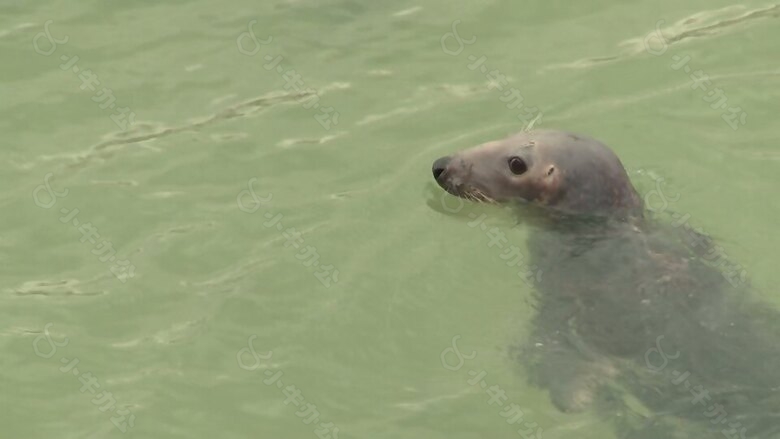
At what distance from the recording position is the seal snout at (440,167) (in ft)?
27.7

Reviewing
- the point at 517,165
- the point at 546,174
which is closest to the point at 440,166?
the point at 517,165

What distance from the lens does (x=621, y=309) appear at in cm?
732

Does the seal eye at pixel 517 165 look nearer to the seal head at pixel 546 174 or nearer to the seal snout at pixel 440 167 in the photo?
the seal head at pixel 546 174

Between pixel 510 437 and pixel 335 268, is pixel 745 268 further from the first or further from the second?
pixel 335 268

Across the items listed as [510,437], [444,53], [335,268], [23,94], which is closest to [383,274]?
[335,268]

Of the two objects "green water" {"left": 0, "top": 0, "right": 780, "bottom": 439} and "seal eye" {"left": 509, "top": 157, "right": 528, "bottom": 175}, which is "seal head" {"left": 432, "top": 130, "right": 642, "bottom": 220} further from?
"green water" {"left": 0, "top": 0, "right": 780, "bottom": 439}

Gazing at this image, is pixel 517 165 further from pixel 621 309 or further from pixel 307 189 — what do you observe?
pixel 307 189

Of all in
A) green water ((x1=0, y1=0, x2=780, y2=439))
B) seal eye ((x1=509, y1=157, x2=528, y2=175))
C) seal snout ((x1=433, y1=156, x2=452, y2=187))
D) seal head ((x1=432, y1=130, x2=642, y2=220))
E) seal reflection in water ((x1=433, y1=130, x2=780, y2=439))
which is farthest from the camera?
seal snout ((x1=433, y1=156, x2=452, y2=187))

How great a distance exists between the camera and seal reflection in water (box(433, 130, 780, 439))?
6.90 meters

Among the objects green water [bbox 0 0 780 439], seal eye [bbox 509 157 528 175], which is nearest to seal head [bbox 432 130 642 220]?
seal eye [bbox 509 157 528 175]

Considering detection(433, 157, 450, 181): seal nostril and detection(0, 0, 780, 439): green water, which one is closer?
detection(0, 0, 780, 439): green water

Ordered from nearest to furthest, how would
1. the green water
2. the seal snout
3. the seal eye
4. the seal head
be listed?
the green water
the seal head
the seal eye
the seal snout

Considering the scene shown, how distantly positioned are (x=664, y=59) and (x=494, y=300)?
10.6 feet

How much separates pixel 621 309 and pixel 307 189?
8.53 feet
